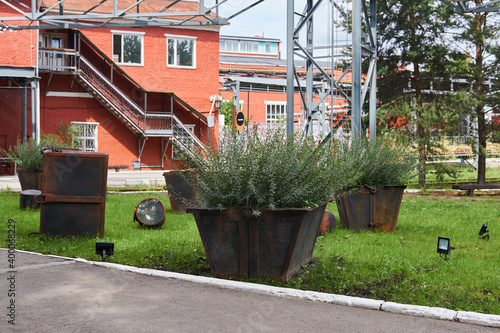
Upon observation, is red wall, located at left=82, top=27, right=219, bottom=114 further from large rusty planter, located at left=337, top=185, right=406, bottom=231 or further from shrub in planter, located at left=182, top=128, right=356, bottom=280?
shrub in planter, located at left=182, top=128, right=356, bottom=280

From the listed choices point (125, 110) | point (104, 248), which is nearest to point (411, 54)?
point (125, 110)

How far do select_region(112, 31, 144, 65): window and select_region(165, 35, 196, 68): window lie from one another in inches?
60.7

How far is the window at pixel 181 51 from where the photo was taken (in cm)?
3173

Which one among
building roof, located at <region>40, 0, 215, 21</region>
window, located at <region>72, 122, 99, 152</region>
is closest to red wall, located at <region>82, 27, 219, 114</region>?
building roof, located at <region>40, 0, 215, 21</region>

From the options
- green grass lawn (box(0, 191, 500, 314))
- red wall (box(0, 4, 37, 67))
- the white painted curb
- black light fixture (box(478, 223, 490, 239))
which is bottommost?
the white painted curb

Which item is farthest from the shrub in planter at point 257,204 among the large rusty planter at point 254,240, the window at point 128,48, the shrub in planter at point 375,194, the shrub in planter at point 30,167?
the window at point 128,48

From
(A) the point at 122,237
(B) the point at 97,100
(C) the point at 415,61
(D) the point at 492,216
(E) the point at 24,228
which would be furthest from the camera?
(B) the point at 97,100

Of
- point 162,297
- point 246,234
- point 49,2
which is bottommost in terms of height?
point 162,297

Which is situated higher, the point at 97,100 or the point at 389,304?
the point at 97,100

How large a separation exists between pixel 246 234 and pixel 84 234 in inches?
157

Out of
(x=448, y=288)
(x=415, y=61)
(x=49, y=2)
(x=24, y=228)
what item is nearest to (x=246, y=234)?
(x=448, y=288)

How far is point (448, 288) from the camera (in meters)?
6.11

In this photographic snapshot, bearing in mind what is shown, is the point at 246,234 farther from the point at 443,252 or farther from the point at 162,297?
the point at 443,252

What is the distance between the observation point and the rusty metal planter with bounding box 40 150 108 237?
9094 mm
